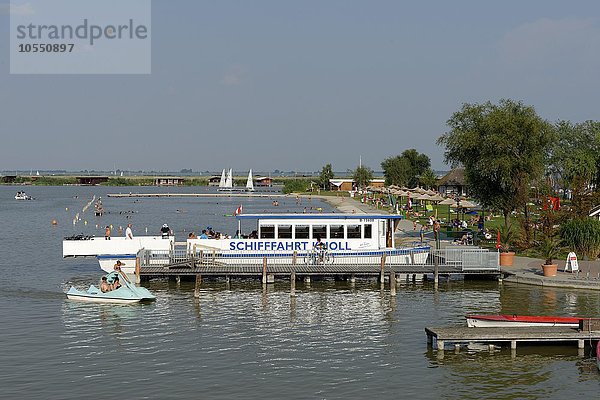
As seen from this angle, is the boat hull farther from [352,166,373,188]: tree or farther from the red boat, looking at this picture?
[352,166,373,188]: tree

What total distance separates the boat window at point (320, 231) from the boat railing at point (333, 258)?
3.67 feet

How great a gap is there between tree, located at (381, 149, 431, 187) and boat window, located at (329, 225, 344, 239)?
112 metres

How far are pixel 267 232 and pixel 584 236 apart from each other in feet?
56.2

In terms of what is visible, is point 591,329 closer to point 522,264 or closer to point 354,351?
point 354,351

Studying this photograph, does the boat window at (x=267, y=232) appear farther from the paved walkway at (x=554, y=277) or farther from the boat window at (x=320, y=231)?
the paved walkway at (x=554, y=277)

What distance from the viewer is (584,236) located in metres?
42.4

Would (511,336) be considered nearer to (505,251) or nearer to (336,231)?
(336,231)

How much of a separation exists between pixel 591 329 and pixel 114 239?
78.2 feet

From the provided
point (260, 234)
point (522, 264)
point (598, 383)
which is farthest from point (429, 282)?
point (598, 383)

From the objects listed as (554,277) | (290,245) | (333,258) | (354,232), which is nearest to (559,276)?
(554,277)

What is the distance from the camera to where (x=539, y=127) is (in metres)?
51.4

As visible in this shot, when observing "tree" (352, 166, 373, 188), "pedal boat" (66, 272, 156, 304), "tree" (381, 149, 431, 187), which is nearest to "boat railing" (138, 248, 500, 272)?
"pedal boat" (66, 272, 156, 304)

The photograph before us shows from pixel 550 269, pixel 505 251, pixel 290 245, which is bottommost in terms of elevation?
pixel 550 269

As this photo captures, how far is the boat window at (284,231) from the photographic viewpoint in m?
40.6
